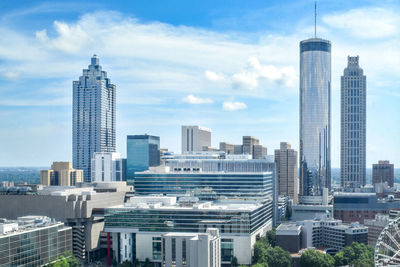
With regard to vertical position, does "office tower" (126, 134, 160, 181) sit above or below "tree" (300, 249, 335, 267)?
above

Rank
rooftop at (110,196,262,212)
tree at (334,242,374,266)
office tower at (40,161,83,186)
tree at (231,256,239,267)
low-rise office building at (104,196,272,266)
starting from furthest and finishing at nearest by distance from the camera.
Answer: office tower at (40,161,83,186), rooftop at (110,196,262,212), low-rise office building at (104,196,272,266), tree at (231,256,239,267), tree at (334,242,374,266)

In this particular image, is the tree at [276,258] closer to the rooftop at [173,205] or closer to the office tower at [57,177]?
the rooftop at [173,205]

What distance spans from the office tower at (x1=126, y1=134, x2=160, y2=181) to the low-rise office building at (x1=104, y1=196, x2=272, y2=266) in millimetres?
89098

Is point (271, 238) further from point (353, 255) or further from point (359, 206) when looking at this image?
point (359, 206)

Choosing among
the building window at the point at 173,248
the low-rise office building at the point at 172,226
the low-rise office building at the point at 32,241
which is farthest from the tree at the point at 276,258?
the low-rise office building at the point at 32,241

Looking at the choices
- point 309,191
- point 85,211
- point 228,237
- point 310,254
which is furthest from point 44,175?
point 310,254

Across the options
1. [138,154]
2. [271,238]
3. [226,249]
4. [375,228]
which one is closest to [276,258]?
[226,249]

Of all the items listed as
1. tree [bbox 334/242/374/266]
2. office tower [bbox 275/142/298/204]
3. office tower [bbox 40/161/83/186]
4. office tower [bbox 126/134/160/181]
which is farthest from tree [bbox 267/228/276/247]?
office tower [bbox 40/161/83/186]

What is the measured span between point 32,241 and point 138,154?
107989 millimetres

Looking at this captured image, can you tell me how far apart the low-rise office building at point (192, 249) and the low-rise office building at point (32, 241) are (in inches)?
604

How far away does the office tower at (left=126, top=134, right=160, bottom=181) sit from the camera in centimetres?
17675

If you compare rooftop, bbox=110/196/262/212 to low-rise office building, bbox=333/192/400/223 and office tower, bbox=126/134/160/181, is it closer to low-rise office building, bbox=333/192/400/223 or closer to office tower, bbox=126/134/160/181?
low-rise office building, bbox=333/192/400/223

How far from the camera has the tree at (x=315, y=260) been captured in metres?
73.6

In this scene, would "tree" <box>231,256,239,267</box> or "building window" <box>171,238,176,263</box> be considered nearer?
"building window" <box>171,238,176,263</box>
